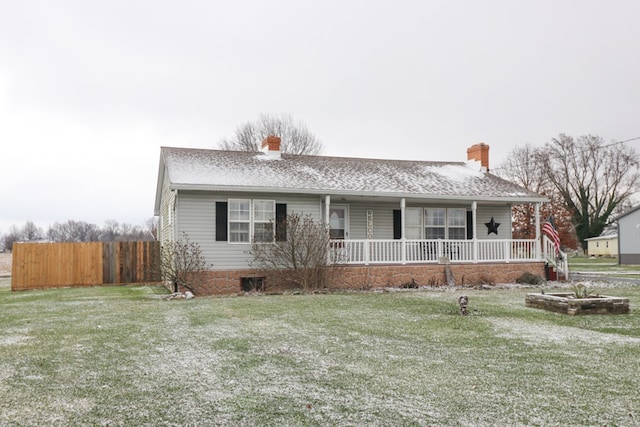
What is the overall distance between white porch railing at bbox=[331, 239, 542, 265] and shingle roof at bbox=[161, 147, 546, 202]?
1547 mm

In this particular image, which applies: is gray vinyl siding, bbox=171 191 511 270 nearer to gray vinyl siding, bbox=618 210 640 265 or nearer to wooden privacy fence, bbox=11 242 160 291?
wooden privacy fence, bbox=11 242 160 291

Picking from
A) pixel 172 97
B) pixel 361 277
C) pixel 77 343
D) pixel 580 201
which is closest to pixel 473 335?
pixel 77 343

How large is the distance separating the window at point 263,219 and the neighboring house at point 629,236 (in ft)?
86.0

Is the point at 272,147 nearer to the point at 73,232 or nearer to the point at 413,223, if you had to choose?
the point at 413,223

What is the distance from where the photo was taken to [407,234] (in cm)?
1825

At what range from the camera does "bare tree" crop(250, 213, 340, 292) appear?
14898mm

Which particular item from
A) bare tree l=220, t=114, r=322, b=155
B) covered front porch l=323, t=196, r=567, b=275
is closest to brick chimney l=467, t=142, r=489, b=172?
covered front porch l=323, t=196, r=567, b=275

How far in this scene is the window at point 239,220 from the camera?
15375 millimetres

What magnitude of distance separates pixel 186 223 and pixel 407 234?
7590 mm

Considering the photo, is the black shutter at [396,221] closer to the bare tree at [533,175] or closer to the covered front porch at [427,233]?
the covered front porch at [427,233]

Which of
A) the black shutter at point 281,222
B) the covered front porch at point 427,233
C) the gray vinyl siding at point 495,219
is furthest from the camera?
the gray vinyl siding at point 495,219

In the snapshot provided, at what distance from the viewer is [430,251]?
56.9ft

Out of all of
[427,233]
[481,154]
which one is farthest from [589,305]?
[481,154]

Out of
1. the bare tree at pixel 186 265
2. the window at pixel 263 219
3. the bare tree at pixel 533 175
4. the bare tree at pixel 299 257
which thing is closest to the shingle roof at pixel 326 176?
the window at pixel 263 219
